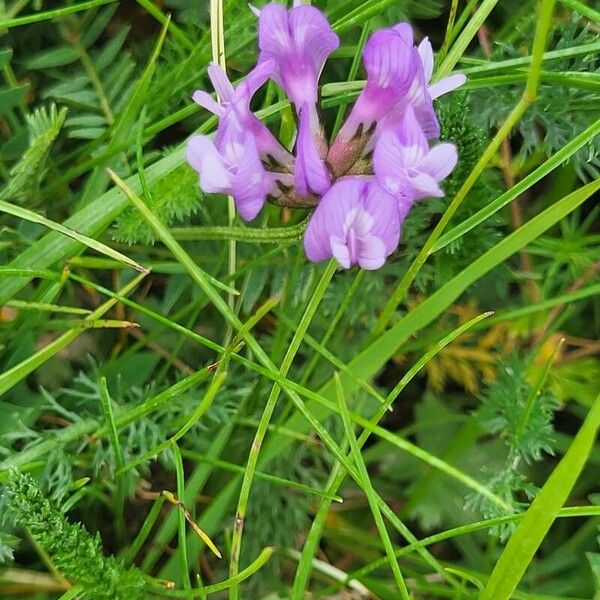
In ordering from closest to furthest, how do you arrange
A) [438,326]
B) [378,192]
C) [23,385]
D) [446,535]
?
1. [378,192]
2. [446,535]
3. [23,385]
4. [438,326]

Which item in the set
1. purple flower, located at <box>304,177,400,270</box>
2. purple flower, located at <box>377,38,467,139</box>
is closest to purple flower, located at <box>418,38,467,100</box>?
purple flower, located at <box>377,38,467,139</box>

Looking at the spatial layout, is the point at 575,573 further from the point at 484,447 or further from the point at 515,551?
the point at 515,551

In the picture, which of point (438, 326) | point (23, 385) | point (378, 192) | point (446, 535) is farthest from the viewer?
point (438, 326)

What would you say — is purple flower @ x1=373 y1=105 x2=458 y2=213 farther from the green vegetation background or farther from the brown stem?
the brown stem

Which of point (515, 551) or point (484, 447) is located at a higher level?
point (515, 551)

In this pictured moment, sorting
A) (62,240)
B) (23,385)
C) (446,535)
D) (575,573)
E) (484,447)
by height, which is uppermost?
(62,240)

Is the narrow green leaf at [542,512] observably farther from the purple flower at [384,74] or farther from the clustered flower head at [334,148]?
the purple flower at [384,74]

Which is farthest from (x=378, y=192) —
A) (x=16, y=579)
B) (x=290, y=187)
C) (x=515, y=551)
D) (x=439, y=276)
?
(x=16, y=579)
